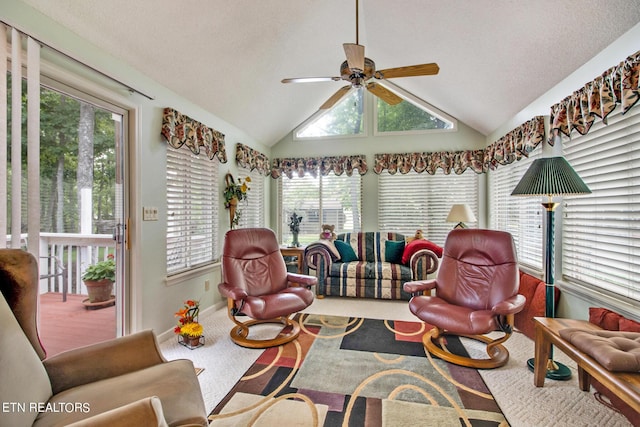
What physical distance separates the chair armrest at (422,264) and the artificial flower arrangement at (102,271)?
3398 millimetres

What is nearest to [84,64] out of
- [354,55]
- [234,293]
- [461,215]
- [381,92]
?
[354,55]

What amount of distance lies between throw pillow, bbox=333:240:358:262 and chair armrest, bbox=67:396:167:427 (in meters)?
3.59

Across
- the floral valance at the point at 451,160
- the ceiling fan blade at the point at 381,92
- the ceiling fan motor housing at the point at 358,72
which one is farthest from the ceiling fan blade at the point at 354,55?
the floral valance at the point at 451,160

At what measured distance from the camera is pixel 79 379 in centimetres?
123

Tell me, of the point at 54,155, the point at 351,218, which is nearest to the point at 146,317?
the point at 54,155

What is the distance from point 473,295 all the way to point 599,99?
1768 millimetres

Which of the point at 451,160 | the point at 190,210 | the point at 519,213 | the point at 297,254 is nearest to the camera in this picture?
the point at 190,210

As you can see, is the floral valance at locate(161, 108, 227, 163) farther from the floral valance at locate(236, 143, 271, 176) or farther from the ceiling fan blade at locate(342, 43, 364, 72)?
the ceiling fan blade at locate(342, 43, 364, 72)

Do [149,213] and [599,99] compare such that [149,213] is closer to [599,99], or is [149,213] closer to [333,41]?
[333,41]

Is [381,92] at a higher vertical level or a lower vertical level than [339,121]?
lower

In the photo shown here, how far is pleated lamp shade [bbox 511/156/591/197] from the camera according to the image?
194 cm

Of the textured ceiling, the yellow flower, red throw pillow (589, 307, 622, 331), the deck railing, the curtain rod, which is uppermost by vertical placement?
the textured ceiling

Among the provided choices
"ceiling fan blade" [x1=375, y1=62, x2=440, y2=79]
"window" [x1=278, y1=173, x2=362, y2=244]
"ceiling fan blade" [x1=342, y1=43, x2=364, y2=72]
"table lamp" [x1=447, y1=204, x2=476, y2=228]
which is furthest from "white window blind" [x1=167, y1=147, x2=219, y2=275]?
"table lamp" [x1=447, y1=204, x2=476, y2=228]

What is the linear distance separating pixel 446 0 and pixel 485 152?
8.89ft
